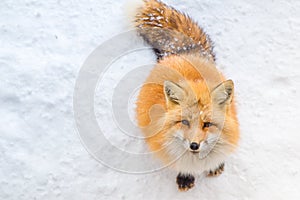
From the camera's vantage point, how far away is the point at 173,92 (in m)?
3.10

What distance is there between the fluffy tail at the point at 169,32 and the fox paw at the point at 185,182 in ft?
3.92

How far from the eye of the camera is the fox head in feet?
9.95

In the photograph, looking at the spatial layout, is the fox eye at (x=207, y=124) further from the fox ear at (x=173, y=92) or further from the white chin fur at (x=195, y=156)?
the fox ear at (x=173, y=92)

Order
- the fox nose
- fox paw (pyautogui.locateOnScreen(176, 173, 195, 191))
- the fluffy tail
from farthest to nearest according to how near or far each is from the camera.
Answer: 1. the fluffy tail
2. fox paw (pyautogui.locateOnScreen(176, 173, 195, 191))
3. the fox nose

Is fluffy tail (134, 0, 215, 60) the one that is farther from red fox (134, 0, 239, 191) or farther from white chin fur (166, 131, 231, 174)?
white chin fur (166, 131, 231, 174)

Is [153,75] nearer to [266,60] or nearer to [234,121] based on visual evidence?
[234,121]

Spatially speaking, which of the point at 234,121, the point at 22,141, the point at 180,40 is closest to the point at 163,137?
the point at 234,121

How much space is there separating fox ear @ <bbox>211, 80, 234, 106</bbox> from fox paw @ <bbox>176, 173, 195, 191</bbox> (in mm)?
845

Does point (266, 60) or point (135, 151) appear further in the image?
point (266, 60)

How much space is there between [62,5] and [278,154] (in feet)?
9.83

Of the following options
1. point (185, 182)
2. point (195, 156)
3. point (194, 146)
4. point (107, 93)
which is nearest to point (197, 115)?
point (194, 146)

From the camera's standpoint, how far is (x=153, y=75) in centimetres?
370

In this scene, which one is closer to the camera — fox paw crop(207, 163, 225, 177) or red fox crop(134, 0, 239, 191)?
red fox crop(134, 0, 239, 191)

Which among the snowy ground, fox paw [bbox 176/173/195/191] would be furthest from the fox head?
the snowy ground
